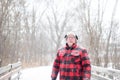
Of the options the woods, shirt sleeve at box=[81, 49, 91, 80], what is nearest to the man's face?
shirt sleeve at box=[81, 49, 91, 80]

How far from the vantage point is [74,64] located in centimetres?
425

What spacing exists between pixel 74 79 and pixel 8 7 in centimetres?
832

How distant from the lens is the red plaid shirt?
167 inches

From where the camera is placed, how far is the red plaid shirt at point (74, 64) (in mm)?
4231

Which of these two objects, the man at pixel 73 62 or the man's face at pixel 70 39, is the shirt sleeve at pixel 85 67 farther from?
the man's face at pixel 70 39

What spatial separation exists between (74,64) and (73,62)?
0.12 feet

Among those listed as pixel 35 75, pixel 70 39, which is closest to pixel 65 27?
pixel 35 75

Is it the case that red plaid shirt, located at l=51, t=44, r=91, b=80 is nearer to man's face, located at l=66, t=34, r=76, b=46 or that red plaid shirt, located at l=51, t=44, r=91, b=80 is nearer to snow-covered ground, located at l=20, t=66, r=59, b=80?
man's face, located at l=66, t=34, r=76, b=46

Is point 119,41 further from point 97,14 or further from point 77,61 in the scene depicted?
point 77,61

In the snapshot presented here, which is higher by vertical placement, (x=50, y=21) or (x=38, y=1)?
(x=38, y=1)

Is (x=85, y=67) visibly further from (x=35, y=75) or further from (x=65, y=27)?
(x=65, y=27)

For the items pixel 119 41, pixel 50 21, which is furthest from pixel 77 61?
pixel 50 21

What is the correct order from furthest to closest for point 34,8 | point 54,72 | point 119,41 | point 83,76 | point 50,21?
point 50,21 < point 34,8 < point 119,41 < point 54,72 < point 83,76

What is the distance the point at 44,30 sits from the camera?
52.6 m
